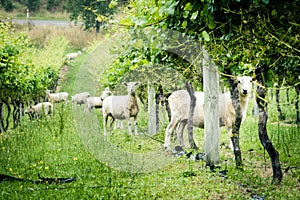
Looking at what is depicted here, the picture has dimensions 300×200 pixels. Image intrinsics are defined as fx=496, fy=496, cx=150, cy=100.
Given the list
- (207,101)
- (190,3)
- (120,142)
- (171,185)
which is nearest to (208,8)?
(190,3)

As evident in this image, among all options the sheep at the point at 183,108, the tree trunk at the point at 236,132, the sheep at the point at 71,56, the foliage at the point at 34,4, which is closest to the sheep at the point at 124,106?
the sheep at the point at 183,108

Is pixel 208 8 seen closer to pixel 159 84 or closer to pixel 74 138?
pixel 159 84

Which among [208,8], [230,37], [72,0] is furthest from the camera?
[72,0]

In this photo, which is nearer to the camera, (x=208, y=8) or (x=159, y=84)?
(x=208, y=8)

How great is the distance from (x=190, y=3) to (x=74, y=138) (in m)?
8.50

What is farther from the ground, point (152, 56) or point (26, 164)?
point (152, 56)

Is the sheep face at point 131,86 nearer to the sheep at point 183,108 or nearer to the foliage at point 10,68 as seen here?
the sheep at point 183,108

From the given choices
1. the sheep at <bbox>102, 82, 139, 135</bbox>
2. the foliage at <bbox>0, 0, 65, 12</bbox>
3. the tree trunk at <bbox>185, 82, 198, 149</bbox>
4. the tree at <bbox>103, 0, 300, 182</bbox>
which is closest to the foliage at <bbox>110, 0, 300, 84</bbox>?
the tree at <bbox>103, 0, 300, 182</bbox>

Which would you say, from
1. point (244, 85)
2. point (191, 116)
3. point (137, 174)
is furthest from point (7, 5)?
point (137, 174)

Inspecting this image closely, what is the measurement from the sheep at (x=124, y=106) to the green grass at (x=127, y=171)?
41 cm

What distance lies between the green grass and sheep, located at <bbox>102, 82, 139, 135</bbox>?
41cm

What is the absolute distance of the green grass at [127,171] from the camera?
667 cm

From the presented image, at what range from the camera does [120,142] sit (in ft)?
32.0

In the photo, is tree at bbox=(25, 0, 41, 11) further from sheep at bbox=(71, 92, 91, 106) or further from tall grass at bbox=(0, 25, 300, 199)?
sheep at bbox=(71, 92, 91, 106)
